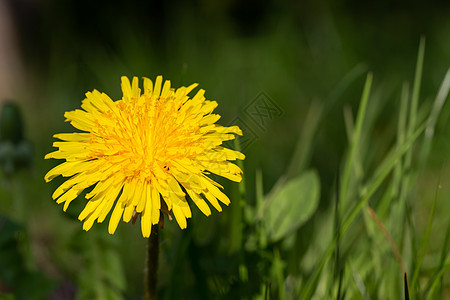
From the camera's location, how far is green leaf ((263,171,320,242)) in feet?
3.74

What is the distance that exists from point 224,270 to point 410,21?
2.52 m

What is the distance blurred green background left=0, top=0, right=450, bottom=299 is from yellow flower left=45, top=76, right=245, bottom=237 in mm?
221

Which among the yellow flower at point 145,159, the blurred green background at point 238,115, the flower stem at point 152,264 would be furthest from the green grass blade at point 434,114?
the flower stem at point 152,264

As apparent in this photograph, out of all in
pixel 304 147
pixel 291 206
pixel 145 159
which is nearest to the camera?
pixel 145 159

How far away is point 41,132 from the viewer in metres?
2.41

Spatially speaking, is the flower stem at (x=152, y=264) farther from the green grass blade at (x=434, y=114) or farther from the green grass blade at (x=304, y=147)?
the green grass blade at (x=434, y=114)

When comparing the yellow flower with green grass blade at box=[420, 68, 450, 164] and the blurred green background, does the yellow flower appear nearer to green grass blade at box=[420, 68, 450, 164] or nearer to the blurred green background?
the blurred green background

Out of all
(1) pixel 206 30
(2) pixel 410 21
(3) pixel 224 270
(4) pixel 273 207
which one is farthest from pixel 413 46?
(3) pixel 224 270

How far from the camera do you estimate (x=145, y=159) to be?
0.82 m

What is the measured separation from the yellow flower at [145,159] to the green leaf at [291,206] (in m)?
0.36

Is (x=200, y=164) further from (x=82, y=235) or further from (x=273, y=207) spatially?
(x=82, y=235)

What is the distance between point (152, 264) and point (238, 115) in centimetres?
49

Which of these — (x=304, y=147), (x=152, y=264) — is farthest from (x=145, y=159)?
(x=304, y=147)

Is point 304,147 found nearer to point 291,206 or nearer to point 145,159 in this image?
point 291,206
